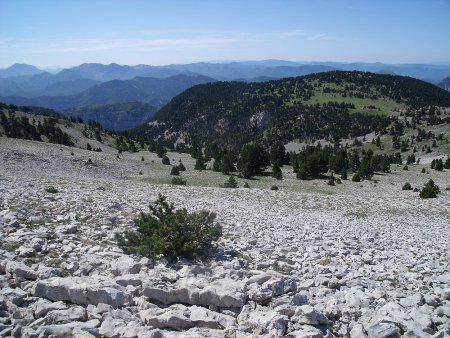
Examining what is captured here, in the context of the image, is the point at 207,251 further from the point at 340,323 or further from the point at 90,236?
the point at 340,323

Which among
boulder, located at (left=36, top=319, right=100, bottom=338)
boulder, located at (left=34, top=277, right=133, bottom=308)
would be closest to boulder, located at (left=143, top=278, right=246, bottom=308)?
boulder, located at (left=34, top=277, right=133, bottom=308)

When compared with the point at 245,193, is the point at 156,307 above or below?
above

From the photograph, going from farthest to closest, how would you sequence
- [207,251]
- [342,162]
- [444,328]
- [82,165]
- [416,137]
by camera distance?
[416,137], [342,162], [82,165], [207,251], [444,328]

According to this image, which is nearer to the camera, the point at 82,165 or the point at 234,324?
the point at 234,324

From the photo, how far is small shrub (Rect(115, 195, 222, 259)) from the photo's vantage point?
445 inches

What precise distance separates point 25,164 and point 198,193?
22.9 meters

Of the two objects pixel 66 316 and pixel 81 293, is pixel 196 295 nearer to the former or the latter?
pixel 81 293

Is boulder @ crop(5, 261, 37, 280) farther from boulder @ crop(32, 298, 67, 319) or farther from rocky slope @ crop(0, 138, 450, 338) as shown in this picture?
boulder @ crop(32, 298, 67, 319)

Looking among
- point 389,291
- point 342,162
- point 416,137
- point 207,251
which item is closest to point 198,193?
point 207,251

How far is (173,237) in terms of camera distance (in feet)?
38.3

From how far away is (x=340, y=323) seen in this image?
322 inches

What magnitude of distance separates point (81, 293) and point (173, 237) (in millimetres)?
3909

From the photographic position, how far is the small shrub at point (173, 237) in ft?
37.1

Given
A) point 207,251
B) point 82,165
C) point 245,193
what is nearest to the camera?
point 207,251
